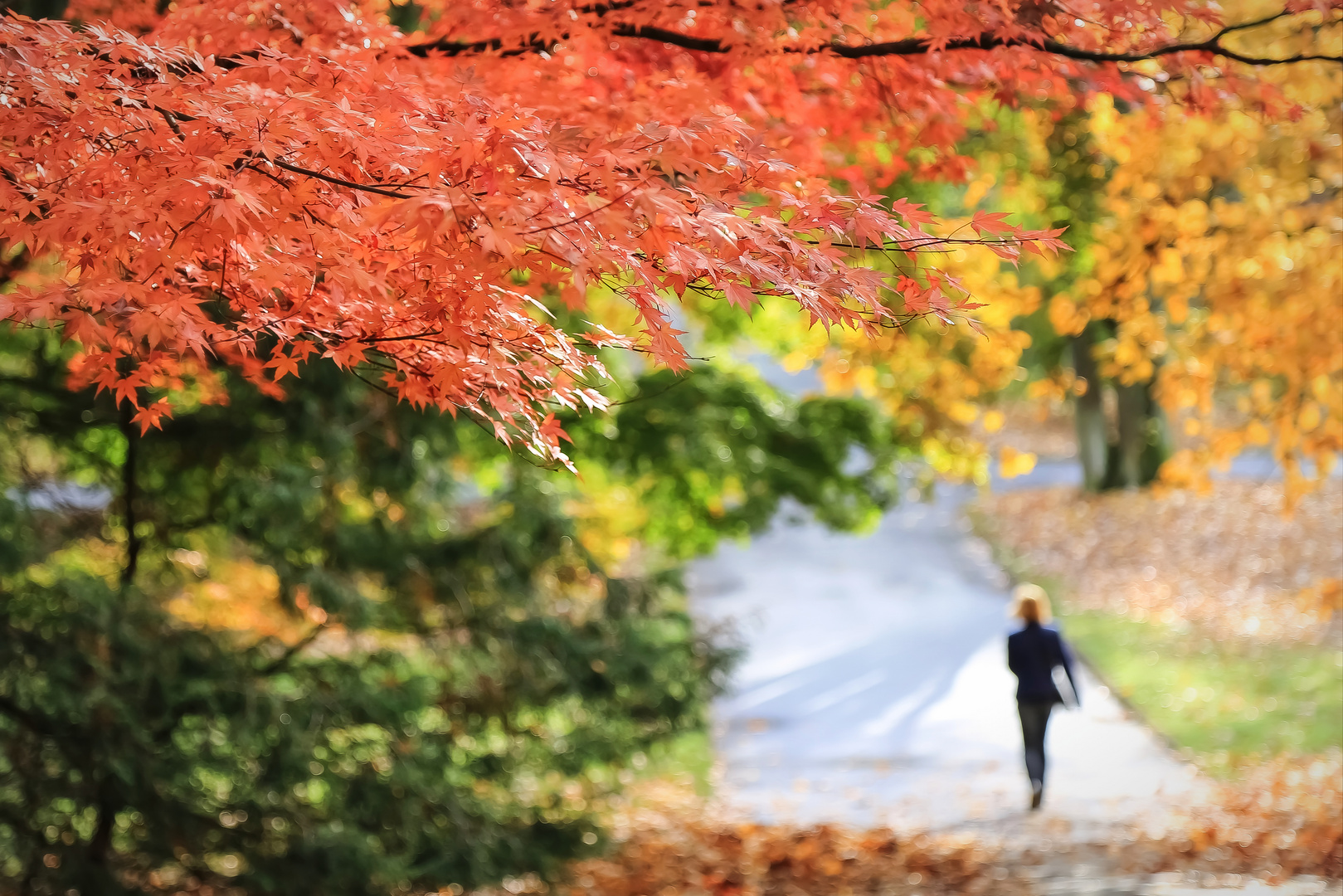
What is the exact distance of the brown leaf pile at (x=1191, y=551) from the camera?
48.3ft

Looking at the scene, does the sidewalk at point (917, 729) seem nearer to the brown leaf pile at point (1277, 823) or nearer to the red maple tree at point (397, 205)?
the brown leaf pile at point (1277, 823)

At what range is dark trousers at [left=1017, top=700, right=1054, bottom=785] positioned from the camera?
794 centimetres

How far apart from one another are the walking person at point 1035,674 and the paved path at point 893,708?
1.47 feet

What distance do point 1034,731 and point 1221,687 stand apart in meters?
4.79

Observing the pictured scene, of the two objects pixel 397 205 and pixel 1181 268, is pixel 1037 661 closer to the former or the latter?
pixel 1181 268

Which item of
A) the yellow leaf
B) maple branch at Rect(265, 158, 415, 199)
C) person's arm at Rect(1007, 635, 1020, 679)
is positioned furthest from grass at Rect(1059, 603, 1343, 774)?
maple branch at Rect(265, 158, 415, 199)

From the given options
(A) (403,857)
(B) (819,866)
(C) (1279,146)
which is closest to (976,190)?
(C) (1279,146)

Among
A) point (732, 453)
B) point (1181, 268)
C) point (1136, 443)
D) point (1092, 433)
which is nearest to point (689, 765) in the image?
point (732, 453)

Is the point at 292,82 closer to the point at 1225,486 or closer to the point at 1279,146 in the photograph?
the point at 1279,146

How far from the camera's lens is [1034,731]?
797 centimetres

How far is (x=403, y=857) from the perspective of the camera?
6113 millimetres

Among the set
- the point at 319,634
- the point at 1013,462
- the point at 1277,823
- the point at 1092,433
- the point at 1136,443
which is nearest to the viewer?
the point at 319,634

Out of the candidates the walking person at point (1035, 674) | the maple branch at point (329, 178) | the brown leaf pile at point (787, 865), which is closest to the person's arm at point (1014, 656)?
the walking person at point (1035, 674)

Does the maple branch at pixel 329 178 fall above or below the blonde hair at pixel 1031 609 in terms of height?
above
